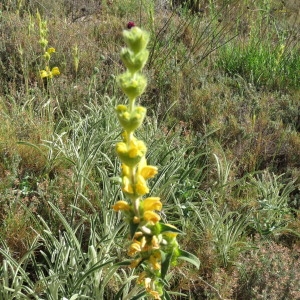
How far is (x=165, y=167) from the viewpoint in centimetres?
222

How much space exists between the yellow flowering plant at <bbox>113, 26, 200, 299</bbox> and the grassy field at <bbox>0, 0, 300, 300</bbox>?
185 millimetres

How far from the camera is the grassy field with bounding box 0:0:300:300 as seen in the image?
1797 millimetres

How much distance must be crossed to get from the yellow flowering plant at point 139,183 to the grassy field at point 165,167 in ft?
0.61

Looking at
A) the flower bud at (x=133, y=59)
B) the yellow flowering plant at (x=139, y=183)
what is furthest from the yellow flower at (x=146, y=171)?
the flower bud at (x=133, y=59)

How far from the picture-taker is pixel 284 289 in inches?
70.9

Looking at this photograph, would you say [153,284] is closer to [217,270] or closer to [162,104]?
[217,270]

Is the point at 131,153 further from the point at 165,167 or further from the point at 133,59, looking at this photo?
the point at 165,167

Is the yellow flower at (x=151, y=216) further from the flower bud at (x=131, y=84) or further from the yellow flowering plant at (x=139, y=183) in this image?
the flower bud at (x=131, y=84)

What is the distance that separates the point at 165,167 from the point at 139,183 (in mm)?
1189

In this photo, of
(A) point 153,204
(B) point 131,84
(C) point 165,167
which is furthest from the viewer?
(C) point 165,167

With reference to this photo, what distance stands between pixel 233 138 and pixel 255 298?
1361mm

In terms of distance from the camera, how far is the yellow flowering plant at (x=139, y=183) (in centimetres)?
97

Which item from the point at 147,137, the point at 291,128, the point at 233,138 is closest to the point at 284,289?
the point at 147,137

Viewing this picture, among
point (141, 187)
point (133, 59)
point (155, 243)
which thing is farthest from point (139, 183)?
point (133, 59)
